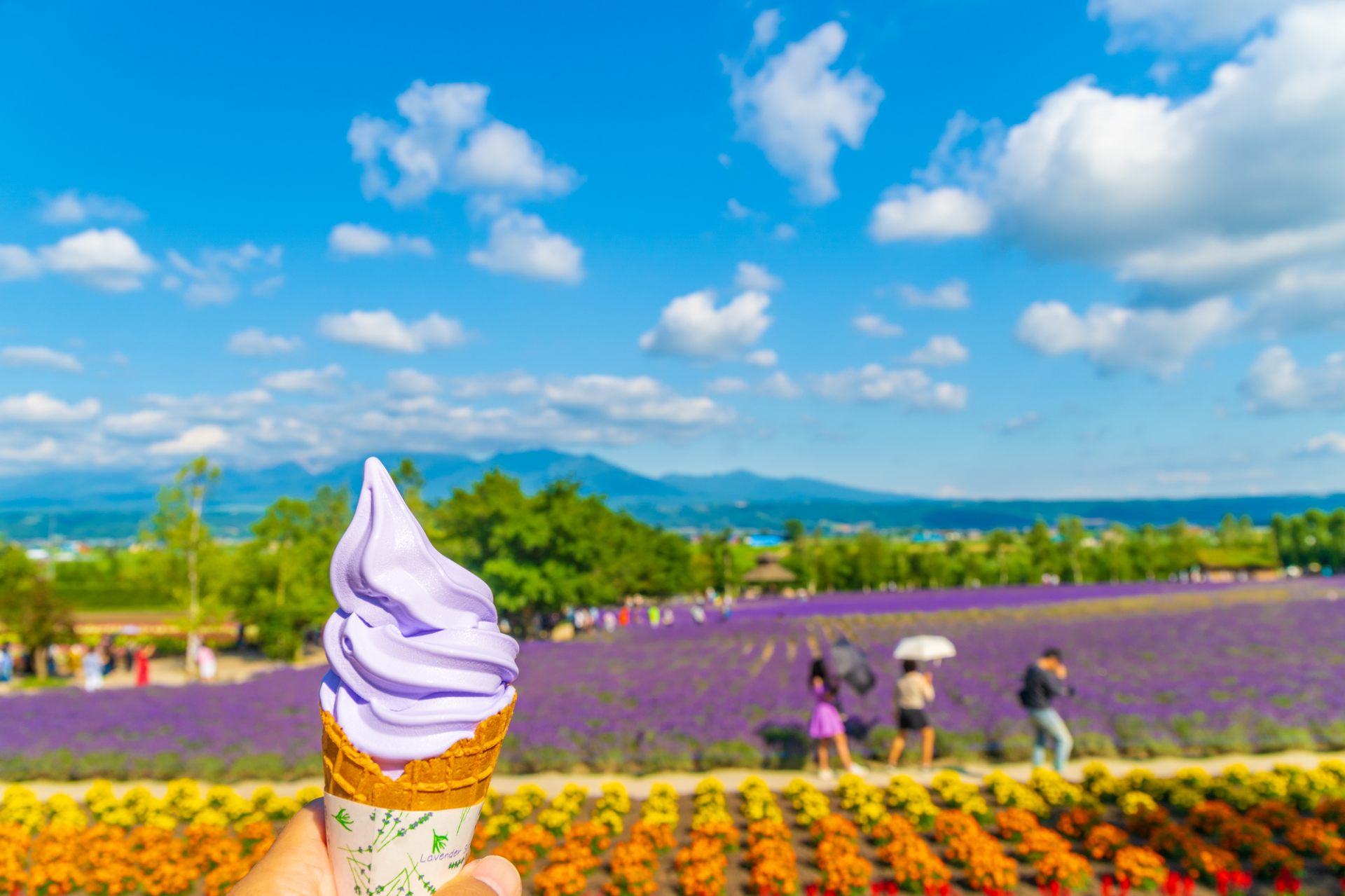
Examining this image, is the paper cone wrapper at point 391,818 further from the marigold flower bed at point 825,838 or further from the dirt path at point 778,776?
the dirt path at point 778,776

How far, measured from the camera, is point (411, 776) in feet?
8.91

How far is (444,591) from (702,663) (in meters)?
16.3

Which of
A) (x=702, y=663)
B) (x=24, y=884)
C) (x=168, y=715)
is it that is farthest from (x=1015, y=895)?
(x=168, y=715)

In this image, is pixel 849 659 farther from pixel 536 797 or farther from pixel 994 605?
pixel 994 605

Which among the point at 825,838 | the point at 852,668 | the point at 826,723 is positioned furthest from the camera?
the point at 852,668

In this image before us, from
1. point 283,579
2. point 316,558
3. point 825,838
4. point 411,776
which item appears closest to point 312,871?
point 411,776

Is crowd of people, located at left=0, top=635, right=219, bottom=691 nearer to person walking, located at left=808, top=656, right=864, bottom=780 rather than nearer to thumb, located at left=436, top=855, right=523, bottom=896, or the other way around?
person walking, located at left=808, top=656, right=864, bottom=780

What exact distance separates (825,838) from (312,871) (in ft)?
17.4

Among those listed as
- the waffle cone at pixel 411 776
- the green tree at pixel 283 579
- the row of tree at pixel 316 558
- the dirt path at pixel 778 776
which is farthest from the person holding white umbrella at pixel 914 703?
the green tree at pixel 283 579

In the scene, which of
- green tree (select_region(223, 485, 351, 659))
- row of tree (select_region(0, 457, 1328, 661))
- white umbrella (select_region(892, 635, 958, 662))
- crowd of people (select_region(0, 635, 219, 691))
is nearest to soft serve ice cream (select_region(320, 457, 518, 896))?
white umbrella (select_region(892, 635, 958, 662))

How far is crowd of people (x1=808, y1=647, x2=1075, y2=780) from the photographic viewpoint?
31.4 ft

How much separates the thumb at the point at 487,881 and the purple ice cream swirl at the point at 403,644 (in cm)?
44

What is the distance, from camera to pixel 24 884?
6.48 metres

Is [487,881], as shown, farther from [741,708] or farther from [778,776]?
[741,708]
